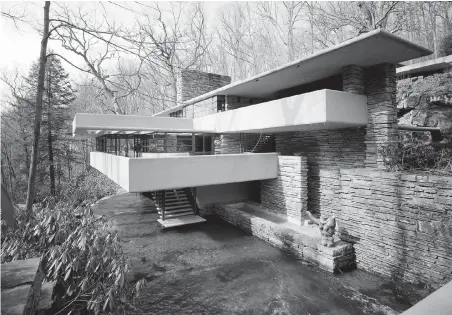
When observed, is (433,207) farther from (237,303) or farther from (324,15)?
(324,15)

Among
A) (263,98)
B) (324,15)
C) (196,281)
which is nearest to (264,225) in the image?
(196,281)

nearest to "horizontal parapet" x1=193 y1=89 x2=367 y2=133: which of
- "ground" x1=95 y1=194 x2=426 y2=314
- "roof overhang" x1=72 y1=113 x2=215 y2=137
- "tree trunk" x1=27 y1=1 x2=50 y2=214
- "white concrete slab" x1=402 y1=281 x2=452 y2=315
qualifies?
"roof overhang" x1=72 y1=113 x2=215 y2=137

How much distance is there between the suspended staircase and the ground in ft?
5.14

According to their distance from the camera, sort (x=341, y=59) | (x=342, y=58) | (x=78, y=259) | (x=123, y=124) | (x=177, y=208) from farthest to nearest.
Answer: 1. (x=177, y=208)
2. (x=123, y=124)
3. (x=341, y=59)
4. (x=342, y=58)
5. (x=78, y=259)

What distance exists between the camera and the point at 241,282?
7.70 meters

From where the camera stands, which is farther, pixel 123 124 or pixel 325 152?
pixel 123 124

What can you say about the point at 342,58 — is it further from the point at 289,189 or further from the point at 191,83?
the point at 191,83

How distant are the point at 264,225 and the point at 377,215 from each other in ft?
14.5

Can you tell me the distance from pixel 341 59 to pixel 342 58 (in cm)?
11

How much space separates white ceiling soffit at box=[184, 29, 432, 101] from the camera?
299 inches

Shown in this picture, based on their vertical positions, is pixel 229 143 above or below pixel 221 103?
below

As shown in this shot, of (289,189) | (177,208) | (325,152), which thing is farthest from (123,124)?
(325,152)

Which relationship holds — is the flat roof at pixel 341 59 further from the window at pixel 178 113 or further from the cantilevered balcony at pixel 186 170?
the window at pixel 178 113

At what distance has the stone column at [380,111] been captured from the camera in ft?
30.3
